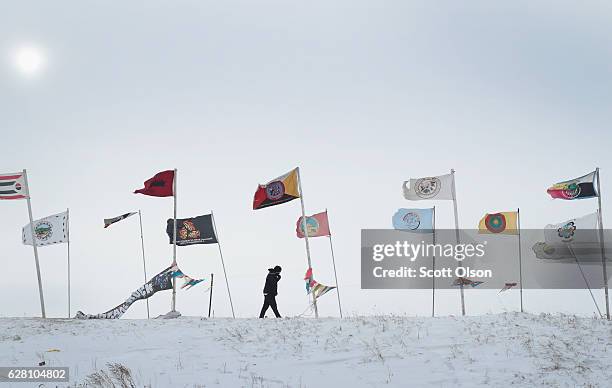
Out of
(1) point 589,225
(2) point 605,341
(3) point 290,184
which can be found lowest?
(2) point 605,341

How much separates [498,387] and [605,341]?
15.2 ft

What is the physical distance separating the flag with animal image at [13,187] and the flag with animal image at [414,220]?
17.4m

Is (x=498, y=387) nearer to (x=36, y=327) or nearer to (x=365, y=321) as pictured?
(x=365, y=321)

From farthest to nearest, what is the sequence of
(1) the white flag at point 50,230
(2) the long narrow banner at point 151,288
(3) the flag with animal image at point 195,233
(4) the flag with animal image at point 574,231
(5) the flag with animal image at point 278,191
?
(1) the white flag at point 50,230 → (4) the flag with animal image at point 574,231 → (3) the flag with animal image at point 195,233 → (5) the flag with animal image at point 278,191 → (2) the long narrow banner at point 151,288

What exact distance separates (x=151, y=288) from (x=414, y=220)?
1249 centimetres

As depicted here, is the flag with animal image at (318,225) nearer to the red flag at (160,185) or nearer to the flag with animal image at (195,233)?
the flag with animal image at (195,233)

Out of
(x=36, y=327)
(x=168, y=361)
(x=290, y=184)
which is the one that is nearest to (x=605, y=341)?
(x=168, y=361)

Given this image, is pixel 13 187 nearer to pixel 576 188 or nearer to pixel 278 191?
pixel 278 191

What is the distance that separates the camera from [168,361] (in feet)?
48.6

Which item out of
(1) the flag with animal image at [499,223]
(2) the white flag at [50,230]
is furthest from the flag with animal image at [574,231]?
(2) the white flag at [50,230]

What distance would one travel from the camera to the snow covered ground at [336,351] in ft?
→ 41.9

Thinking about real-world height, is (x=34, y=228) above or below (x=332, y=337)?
above

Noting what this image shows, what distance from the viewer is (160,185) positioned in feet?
83.3

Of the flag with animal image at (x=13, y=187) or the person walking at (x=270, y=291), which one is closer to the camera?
the person walking at (x=270, y=291)
